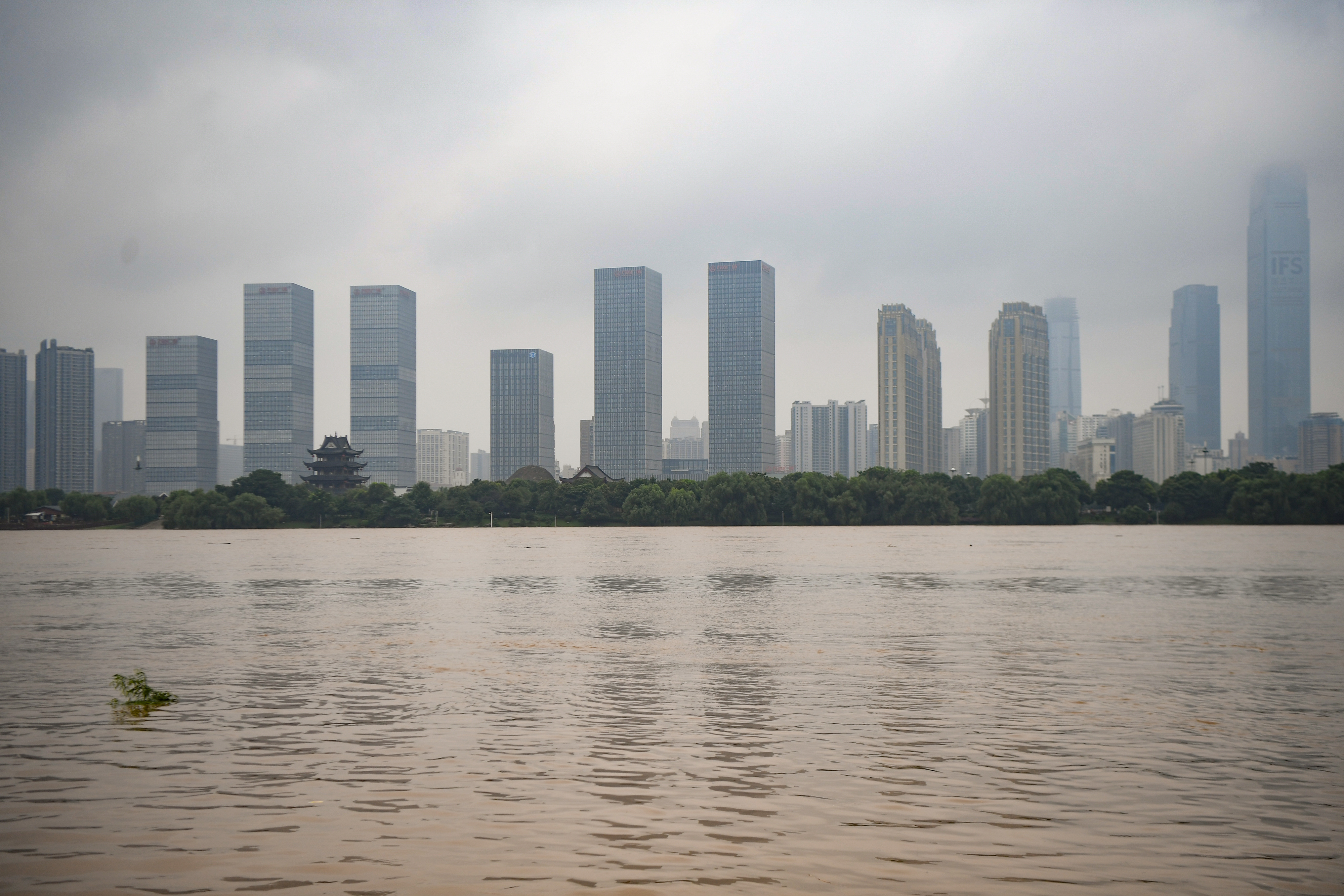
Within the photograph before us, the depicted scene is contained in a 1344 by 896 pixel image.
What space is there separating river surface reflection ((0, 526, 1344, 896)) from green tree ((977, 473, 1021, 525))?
12519 cm

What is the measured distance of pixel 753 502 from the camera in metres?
161

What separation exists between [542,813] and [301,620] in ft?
76.5

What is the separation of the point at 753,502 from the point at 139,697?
145765mm

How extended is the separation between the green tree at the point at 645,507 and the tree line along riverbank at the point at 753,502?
0.25m

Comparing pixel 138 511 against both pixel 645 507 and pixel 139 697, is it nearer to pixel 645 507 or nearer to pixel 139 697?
pixel 645 507

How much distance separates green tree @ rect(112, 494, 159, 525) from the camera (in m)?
169

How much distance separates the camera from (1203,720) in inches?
583

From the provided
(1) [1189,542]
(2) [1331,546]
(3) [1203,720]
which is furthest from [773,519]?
(3) [1203,720]

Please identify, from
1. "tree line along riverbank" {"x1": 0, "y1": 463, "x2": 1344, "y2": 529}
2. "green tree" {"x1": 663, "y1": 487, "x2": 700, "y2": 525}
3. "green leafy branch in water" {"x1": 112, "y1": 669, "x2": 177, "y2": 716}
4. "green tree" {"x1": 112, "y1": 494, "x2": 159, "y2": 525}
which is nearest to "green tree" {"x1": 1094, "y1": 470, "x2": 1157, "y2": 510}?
"tree line along riverbank" {"x1": 0, "y1": 463, "x2": 1344, "y2": 529}

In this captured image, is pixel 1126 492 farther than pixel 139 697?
Yes

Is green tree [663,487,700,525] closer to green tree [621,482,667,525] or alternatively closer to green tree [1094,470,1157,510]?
green tree [621,482,667,525]

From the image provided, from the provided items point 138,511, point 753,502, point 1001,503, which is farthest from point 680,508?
point 138,511

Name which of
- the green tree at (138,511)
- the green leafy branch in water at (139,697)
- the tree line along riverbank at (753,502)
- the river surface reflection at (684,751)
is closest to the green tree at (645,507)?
the tree line along riverbank at (753,502)

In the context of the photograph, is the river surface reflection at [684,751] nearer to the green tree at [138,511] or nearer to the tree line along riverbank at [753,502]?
the tree line along riverbank at [753,502]
